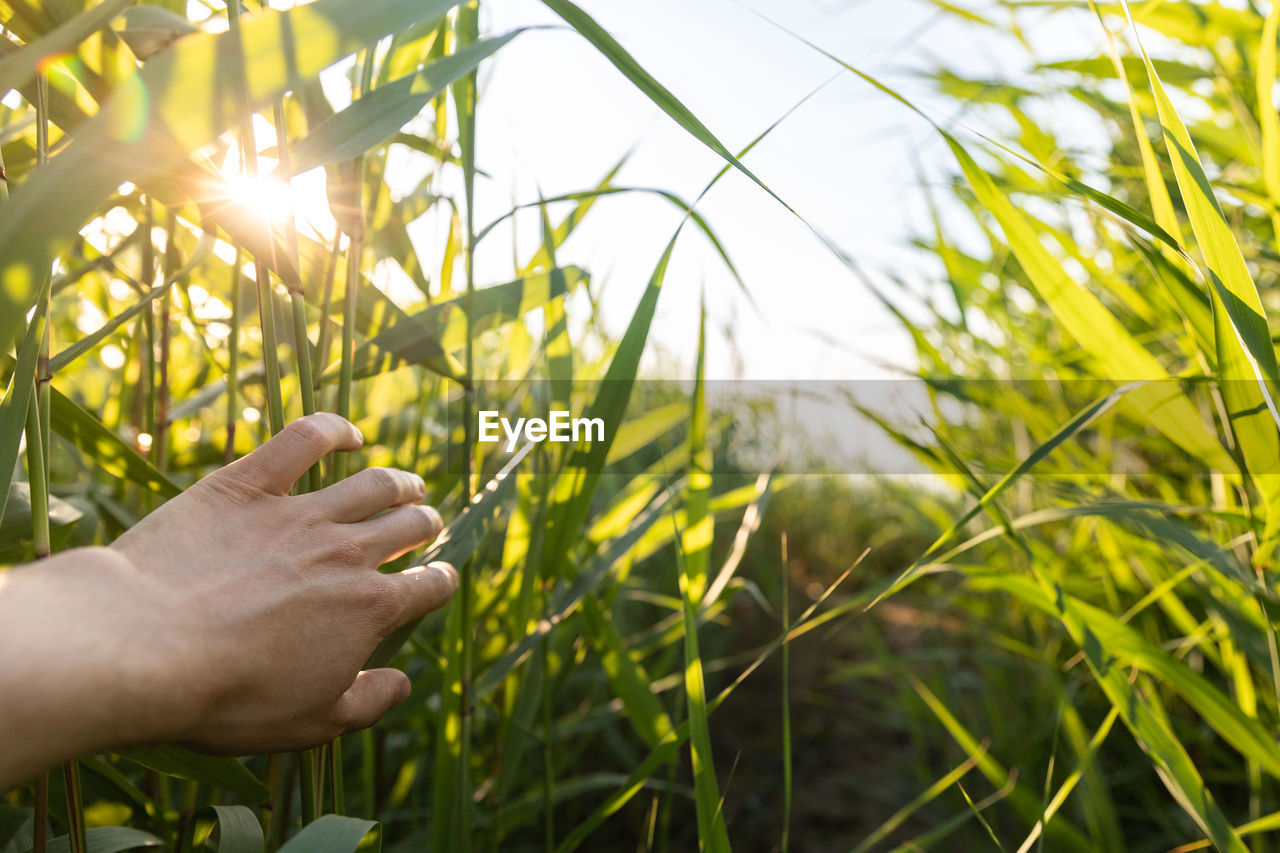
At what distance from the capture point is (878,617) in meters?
1.68

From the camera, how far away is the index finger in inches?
13.5

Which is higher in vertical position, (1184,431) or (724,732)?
(1184,431)

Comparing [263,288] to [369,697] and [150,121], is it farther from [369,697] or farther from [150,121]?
[369,697]

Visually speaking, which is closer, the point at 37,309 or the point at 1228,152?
the point at 37,309

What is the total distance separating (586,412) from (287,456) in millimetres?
209

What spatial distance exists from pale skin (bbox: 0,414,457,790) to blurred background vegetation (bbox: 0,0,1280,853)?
4cm

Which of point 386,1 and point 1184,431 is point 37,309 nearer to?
point 386,1

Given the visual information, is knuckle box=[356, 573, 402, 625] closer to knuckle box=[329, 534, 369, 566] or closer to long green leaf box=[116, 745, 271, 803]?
knuckle box=[329, 534, 369, 566]

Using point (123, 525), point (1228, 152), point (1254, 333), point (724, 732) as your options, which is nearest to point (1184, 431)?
point (1254, 333)

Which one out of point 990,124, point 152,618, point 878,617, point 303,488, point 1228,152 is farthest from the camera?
point 878,617

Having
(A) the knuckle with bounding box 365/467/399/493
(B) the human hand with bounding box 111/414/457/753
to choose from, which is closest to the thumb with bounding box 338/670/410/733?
(B) the human hand with bounding box 111/414/457/753

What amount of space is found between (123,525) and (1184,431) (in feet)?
2.57

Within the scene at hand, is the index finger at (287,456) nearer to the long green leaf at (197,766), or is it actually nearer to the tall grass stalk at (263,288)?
the tall grass stalk at (263,288)

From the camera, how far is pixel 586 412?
1.65 ft
